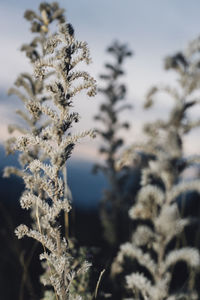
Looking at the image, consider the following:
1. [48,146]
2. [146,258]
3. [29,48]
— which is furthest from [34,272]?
[48,146]

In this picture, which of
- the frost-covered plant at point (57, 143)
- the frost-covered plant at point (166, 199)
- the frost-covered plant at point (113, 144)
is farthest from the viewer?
the frost-covered plant at point (113, 144)

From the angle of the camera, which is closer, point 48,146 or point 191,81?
point 48,146

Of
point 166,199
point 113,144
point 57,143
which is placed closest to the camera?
point 57,143

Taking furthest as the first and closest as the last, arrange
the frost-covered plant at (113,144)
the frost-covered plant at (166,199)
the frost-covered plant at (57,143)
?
the frost-covered plant at (113,144) < the frost-covered plant at (166,199) < the frost-covered plant at (57,143)

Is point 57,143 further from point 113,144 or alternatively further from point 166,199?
point 113,144

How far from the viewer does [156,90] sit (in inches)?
225

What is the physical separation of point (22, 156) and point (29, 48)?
66.3 inches

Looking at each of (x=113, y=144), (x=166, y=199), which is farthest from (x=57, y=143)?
(x=113, y=144)

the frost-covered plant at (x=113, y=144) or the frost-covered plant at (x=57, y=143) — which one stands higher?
the frost-covered plant at (x=113, y=144)

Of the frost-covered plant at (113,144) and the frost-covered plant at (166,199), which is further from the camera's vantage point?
the frost-covered plant at (113,144)

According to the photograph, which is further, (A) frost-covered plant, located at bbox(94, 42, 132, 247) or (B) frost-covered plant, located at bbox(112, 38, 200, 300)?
(A) frost-covered plant, located at bbox(94, 42, 132, 247)

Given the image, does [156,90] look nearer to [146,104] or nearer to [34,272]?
[146,104]

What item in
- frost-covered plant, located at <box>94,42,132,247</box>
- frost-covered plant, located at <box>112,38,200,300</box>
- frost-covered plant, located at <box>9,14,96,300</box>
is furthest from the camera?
frost-covered plant, located at <box>94,42,132,247</box>

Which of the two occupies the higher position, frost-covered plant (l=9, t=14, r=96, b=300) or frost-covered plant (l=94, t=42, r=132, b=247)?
frost-covered plant (l=94, t=42, r=132, b=247)
